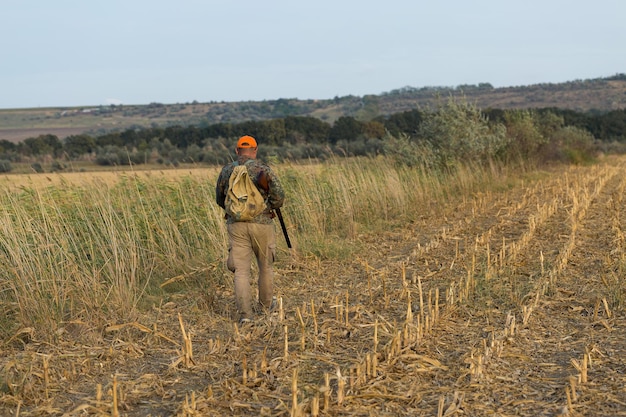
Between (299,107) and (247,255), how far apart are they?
4105 inches

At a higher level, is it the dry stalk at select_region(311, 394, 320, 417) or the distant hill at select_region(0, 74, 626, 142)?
the distant hill at select_region(0, 74, 626, 142)

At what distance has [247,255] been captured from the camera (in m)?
7.74

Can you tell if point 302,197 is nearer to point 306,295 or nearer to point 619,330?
point 306,295

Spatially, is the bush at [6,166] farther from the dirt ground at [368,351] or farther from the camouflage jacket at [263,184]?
the camouflage jacket at [263,184]

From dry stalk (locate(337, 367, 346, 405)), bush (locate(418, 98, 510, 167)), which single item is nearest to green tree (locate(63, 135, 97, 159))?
bush (locate(418, 98, 510, 167))

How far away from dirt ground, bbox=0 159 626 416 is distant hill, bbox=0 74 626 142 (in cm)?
7981

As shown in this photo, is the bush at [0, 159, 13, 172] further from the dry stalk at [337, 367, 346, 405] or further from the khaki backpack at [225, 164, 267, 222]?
the dry stalk at [337, 367, 346, 405]

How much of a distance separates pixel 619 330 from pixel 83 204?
705cm

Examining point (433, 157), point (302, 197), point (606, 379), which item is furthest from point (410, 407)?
point (433, 157)

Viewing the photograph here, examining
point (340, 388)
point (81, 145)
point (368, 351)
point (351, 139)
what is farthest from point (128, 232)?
point (351, 139)

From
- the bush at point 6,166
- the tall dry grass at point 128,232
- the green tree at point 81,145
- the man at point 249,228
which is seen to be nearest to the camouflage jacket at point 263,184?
the man at point 249,228

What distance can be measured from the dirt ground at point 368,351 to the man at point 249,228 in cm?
41

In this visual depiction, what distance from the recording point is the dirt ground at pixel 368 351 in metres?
5.05

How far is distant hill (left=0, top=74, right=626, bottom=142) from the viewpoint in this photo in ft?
301
